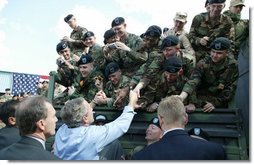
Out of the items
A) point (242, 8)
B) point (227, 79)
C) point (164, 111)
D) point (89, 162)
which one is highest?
point (242, 8)

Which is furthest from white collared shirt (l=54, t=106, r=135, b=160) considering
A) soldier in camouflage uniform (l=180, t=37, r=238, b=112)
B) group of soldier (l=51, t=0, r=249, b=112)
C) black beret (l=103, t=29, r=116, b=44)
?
black beret (l=103, t=29, r=116, b=44)

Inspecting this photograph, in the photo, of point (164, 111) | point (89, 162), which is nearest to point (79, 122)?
point (89, 162)

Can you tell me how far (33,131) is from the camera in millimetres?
1551

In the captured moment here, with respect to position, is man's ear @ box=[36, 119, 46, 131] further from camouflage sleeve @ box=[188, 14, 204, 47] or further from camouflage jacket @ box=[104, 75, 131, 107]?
camouflage sleeve @ box=[188, 14, 204, 47]

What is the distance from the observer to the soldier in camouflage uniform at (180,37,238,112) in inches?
90.4

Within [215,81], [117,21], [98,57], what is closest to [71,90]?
[98,57]

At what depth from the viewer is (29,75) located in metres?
5.31

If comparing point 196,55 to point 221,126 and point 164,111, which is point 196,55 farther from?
point 164,111

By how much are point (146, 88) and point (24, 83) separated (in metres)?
3.17

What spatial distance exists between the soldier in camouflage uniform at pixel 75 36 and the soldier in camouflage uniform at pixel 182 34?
1260mm

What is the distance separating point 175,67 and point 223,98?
39 centimetres

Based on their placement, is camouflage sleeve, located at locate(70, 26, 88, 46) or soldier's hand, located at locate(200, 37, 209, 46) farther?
camouflage sleeve, located at locate(70, 26, 88, 46)

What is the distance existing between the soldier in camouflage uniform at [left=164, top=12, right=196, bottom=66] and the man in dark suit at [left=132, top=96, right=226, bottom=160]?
1.08 m

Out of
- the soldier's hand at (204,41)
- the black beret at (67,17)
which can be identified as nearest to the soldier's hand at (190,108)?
the soldier's hand at (204,41)
